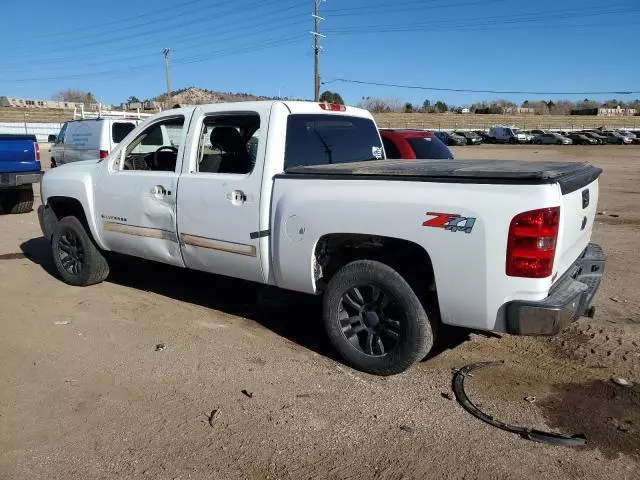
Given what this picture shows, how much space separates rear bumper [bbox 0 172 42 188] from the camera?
1021 centimetres

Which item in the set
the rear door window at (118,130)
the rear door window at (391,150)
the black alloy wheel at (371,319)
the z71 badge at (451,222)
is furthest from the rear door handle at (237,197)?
the rear door window at (118,130)

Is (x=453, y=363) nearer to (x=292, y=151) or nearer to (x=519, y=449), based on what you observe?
(x=519, y=449)

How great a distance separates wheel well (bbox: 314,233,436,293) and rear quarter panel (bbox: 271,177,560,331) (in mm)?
135

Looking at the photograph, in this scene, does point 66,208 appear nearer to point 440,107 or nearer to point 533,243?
point 533,243

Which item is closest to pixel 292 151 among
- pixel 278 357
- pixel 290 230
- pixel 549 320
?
pixel 290 230

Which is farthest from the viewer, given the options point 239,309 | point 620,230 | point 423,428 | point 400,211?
point 620,230

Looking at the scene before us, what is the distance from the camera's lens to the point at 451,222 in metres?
3.43

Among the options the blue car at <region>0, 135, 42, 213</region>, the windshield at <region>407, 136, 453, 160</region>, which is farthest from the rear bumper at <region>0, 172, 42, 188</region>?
the windshield at <region>407, 136, 453, 160</region>

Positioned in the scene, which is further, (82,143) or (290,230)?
(82,143)

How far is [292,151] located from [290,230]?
0.75 m

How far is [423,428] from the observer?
3.39 meters

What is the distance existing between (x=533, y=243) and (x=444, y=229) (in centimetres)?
52

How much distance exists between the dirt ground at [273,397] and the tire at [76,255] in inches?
17.1

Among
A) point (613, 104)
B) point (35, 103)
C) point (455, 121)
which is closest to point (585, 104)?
point (613, 104)
